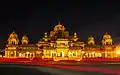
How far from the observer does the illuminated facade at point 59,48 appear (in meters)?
60.0

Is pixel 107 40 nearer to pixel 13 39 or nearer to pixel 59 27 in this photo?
pixel 59 27

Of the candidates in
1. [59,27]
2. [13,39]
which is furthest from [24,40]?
[59,27]

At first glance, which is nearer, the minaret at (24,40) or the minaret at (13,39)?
the minaret at (13,39)

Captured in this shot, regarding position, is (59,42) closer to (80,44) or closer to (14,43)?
(80,44)

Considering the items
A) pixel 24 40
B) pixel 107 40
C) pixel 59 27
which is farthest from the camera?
pixel 24 40

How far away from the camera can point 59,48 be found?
195 feet

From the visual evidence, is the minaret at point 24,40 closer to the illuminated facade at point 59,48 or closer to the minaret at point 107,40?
the illuminated facade at point 59,48

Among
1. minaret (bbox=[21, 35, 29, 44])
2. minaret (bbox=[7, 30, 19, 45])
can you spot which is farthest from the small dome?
minaret (bbox=[7, 30, 19, 45])

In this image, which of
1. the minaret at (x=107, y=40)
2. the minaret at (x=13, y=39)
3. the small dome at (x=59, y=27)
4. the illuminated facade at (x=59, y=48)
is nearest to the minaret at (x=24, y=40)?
the illuminated facade at (x=59, y=48)

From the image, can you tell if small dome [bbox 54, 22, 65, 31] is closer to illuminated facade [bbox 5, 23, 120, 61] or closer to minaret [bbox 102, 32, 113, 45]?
illuminated facade [bbox 5, 23, 120, 61]

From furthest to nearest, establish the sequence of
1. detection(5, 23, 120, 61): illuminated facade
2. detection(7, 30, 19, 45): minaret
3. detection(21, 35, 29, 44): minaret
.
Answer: detection(21, 35, 29, 44): minaret < detection(7, 30, 19, 45): minaret < detection(5, 23, 120, 61): illuminated facade

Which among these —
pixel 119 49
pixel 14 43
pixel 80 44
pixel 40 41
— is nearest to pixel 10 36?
pixel 14 43

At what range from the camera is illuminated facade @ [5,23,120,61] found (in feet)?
197

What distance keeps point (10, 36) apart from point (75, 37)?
15.0m
